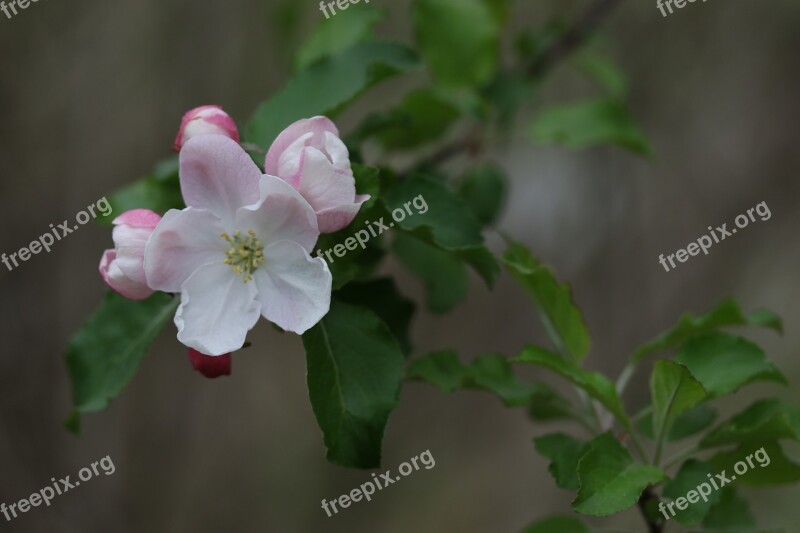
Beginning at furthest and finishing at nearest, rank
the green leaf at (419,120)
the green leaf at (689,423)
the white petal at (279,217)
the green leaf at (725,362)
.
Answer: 1. the green leaf at (419,120)
2. the green leaf at (689,423)
3. the green leaf at (725,362)
4. the white petal at (279,217)

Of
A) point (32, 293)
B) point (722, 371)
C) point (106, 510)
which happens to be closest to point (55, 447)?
point (106, 510)

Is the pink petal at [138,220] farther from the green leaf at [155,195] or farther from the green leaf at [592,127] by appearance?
the green leaf at [592,127]

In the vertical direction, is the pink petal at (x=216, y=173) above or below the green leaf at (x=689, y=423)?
above

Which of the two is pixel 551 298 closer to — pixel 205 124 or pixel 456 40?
pixel 205 124

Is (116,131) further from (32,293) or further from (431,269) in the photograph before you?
(431,269)

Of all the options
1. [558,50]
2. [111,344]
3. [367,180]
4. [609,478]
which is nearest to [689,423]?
[609,478]

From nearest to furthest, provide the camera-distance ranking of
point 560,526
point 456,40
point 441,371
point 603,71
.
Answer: point 441,371 → point 560,526 → point 456,40 → point 603,71

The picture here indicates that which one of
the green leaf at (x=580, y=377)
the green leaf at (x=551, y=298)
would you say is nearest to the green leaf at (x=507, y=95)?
the green leaf at (x=551, y=298)

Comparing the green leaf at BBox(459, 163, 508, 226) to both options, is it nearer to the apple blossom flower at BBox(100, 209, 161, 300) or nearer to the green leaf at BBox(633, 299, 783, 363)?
the green leaf at BBox(633, 299, 783, 363)
